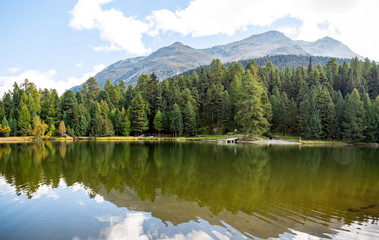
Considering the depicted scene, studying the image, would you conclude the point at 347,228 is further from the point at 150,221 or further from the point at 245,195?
the point at 150,221

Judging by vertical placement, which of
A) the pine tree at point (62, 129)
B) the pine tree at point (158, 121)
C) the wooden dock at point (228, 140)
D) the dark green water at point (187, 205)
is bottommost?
the dark green water at point (187, 205)

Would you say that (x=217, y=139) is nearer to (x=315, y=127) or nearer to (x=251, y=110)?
(x=251, y=110)

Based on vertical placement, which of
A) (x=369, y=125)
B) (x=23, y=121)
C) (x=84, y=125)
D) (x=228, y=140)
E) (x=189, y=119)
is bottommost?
(x=228, y=140)

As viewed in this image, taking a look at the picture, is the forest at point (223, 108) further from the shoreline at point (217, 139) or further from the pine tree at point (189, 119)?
the shoreline at point (217, 139)

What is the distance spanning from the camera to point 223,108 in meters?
79.2

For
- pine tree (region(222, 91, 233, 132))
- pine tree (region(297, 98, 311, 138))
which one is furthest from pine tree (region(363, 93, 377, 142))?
pine tree (region(222, 91, 233, 132))

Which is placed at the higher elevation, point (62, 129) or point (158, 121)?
point (158, 121)

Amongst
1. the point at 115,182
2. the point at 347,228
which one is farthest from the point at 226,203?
the point at 115,182

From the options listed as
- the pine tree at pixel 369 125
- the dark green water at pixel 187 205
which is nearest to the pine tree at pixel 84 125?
the dark green water at pixel 187 205

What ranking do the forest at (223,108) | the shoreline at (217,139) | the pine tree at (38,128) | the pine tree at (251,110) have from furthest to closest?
the pine tree at (38,128) → the forest at (223,108) → the pine tree at (251,110) → the shoreline at (217,139)

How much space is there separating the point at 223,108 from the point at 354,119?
119 ft

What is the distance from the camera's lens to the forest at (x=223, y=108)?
69125mm

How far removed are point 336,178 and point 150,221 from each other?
1640 cm

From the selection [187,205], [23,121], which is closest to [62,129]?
[23,121]
